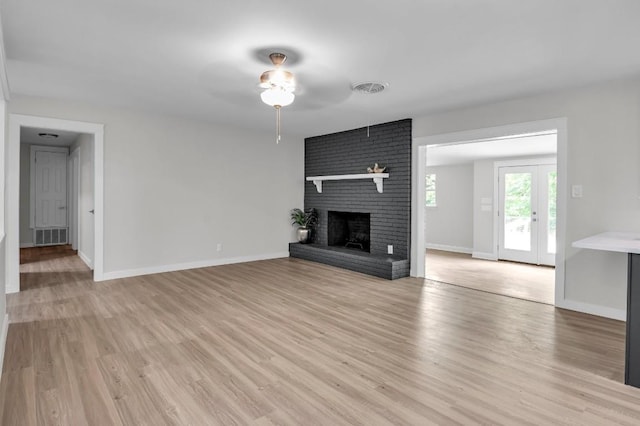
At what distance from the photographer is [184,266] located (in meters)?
5.73

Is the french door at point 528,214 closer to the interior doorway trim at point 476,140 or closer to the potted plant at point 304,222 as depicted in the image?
the interior doorway trim at point 476,140

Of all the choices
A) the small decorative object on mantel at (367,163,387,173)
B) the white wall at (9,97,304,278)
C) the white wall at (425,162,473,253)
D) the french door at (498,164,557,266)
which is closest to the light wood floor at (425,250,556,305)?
the french door at (498,164,557,266)

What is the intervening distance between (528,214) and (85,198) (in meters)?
8.08

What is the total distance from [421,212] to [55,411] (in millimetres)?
4547

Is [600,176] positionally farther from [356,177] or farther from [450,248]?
[450,248]

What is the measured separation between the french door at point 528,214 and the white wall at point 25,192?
394 inches

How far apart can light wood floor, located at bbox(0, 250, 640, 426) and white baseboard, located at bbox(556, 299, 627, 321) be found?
0.15m

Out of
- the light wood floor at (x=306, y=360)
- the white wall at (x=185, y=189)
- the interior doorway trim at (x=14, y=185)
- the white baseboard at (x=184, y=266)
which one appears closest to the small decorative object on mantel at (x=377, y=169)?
the white wall at (x=185, y=189)

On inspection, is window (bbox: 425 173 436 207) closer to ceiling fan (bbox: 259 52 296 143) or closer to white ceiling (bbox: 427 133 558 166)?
white ceiling (bbox: 427 133 558 166)

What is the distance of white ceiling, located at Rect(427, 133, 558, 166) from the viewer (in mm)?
5375

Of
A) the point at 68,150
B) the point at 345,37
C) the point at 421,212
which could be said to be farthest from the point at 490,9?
the point at 68,150

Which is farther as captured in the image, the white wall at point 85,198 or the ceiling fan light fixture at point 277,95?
the white wall at point 85,198

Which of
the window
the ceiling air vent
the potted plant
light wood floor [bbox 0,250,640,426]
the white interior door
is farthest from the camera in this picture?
the window

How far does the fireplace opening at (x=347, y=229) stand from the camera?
662cm
